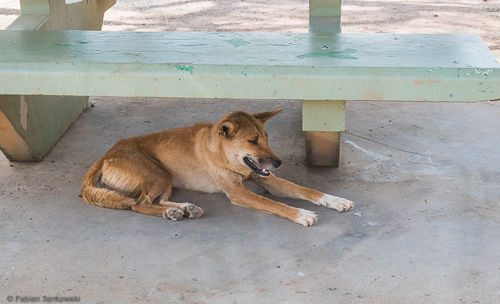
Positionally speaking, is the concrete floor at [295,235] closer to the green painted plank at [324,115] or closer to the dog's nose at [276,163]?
the dog's nose at [276,163]

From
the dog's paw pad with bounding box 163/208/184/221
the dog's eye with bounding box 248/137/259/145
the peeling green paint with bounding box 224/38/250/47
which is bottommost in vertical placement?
the dog's paw pad with bounding box 163/208/184/221

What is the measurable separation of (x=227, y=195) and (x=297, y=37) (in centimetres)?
103

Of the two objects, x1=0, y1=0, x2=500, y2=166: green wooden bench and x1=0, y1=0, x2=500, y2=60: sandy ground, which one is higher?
x1=0, y1=0, x2=500, y2=166: green wooden bench

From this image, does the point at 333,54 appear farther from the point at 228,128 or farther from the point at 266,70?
the point at 228,128

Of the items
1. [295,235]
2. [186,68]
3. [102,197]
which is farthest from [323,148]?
[102,197]

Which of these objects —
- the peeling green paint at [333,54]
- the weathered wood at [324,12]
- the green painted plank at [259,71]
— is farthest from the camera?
the weathered wood at [324,12]

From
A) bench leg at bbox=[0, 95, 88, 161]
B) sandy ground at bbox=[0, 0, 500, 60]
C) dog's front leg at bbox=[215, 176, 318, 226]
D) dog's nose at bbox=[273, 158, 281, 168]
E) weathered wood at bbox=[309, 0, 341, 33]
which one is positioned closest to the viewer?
dog's front leg at bbox=[215, 176, 318, 226]

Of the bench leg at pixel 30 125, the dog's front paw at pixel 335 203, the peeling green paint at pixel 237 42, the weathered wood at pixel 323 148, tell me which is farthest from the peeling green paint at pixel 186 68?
the bench leg at pixel 30 125

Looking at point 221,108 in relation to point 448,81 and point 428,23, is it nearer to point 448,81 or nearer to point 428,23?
point 448,81

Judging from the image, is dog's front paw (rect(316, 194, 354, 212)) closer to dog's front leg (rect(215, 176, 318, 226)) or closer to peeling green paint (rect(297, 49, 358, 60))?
dog's front leg (rect(215, 176, 318, 226))

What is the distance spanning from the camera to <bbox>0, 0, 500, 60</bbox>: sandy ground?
26.6 feet

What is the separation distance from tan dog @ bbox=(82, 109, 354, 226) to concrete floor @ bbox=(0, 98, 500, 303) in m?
0.07

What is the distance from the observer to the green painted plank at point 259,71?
3.33 meters

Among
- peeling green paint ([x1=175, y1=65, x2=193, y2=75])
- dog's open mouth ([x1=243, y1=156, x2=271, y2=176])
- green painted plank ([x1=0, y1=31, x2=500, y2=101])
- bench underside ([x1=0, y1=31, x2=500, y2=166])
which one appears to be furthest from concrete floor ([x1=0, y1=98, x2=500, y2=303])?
peeling green paint ([x1=175, y1=65, x2=193, y2=75])
